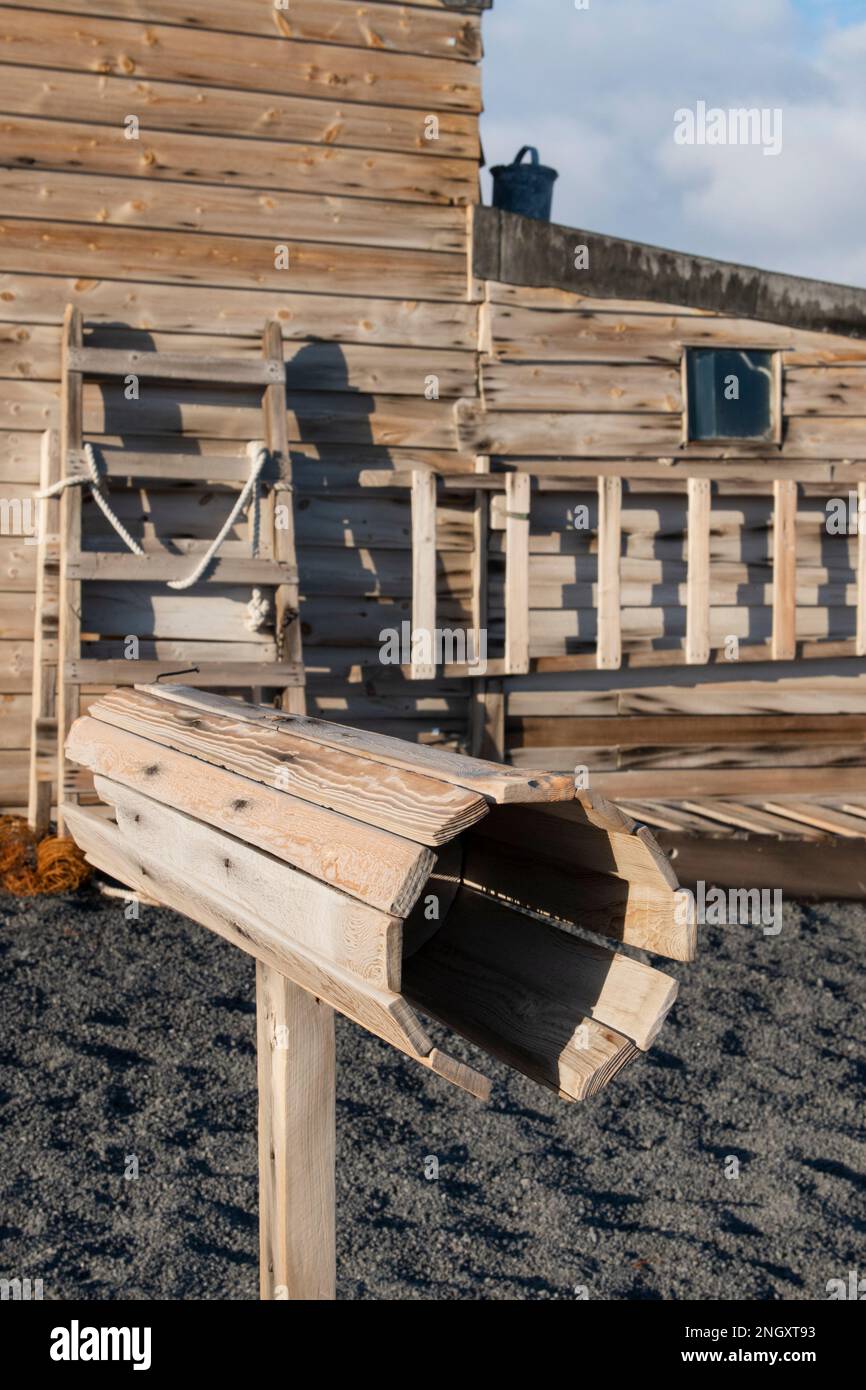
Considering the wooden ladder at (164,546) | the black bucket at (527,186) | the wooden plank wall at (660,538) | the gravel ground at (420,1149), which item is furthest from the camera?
the black bucket at (527,186)

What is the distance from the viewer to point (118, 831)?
275 centimetres

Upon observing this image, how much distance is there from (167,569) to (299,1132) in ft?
13.6

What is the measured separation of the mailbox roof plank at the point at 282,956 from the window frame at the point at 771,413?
5491mm

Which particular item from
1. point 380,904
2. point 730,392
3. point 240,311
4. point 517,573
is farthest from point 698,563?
point 380,904

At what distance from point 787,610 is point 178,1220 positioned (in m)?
5.03

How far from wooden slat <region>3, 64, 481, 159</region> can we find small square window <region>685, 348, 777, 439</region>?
1790mm

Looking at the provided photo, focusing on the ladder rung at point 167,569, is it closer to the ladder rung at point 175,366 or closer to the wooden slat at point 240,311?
the ladder rung at point 175,366

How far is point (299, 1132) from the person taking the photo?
7.14ft

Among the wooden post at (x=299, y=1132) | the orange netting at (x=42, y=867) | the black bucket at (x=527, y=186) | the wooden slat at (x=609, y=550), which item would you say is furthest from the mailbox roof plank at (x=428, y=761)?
the black bucket at (x=527, y=186)

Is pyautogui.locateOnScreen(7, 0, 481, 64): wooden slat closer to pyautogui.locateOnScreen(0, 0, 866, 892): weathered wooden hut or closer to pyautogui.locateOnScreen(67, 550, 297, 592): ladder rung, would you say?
pyautogui.locateOnScreen(0, 0, 866, 892): weathered wooden hut

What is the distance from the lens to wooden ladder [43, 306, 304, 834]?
5805mm

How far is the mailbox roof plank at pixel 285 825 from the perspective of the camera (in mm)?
1715
